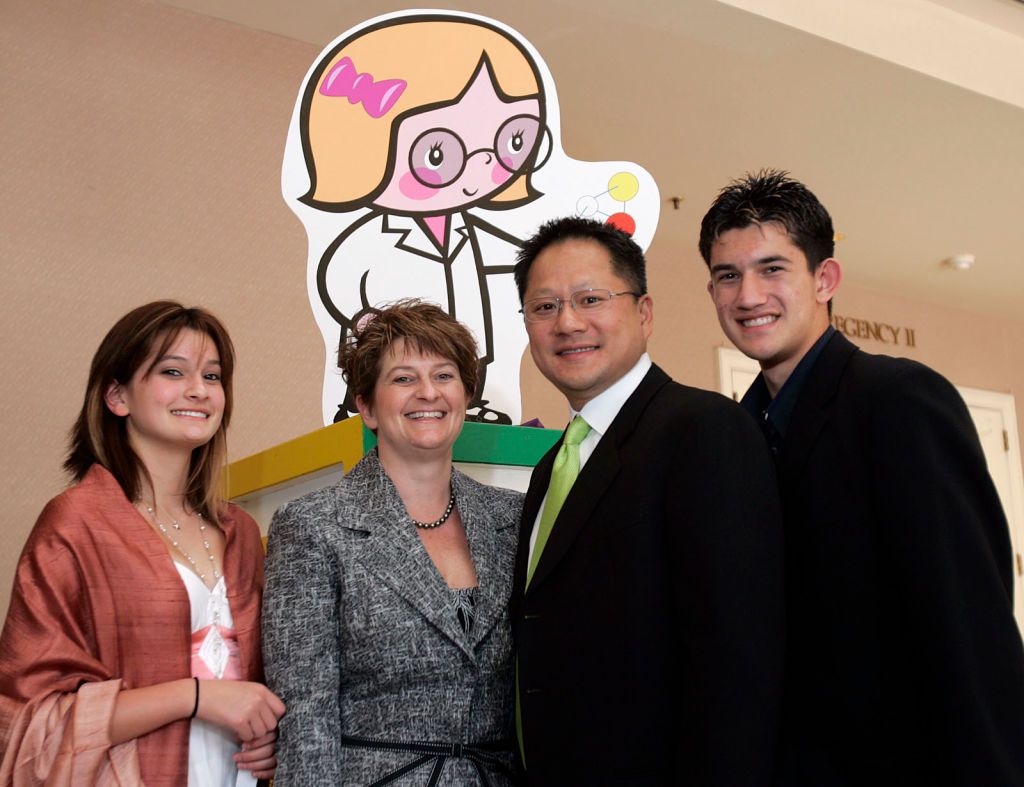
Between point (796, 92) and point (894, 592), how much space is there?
398 centimetres

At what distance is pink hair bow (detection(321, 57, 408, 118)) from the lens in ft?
8.64

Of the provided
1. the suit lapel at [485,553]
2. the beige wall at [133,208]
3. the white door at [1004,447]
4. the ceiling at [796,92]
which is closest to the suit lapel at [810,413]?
the suit lapel at [485,553]

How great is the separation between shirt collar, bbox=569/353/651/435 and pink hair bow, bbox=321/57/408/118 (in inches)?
47.9

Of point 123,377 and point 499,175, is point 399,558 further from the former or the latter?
point 499,175

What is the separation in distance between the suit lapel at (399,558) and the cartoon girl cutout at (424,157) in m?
0.69

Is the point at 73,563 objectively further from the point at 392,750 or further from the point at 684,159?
the point at 684,159

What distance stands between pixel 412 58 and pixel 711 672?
1.80 m

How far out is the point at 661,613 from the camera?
1.48 meters

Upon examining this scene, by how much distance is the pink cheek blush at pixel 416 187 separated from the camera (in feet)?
8.56

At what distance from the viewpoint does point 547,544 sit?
1627 mm

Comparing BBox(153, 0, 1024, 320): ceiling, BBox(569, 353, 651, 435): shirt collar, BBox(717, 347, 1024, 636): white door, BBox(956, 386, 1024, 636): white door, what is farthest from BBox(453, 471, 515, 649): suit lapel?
BBox(956, 386, 1024, 636): white door

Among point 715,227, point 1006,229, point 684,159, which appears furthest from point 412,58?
point 1006,229

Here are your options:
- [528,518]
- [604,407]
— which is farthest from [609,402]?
[528,518]

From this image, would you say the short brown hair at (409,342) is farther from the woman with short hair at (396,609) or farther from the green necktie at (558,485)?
the green necktie at (558,485)
